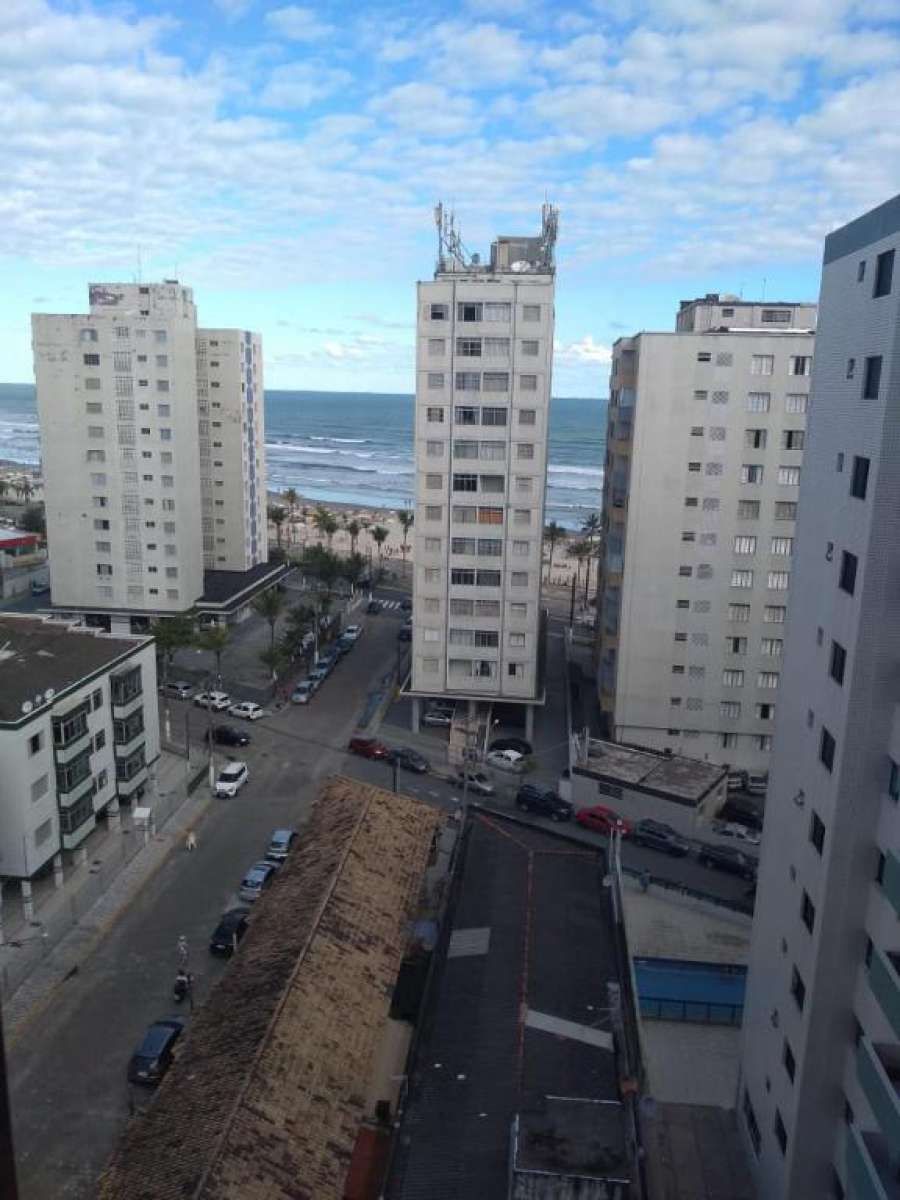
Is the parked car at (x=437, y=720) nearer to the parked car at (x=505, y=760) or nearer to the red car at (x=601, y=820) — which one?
the parked car at (x=505, y=760)

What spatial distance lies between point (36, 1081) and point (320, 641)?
44.1 metres

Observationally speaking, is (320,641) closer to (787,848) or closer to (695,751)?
(695,751)

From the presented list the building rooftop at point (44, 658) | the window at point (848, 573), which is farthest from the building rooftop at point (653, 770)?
the window at point (848, 573)

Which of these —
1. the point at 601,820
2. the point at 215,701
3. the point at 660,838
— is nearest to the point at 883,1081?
the point at 660,838

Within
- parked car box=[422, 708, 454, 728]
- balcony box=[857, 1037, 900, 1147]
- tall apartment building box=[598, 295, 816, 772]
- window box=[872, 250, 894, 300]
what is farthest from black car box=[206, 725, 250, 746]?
window box=[872, 250, 894, 300]

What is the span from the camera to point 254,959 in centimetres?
2714

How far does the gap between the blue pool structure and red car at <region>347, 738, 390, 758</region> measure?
21.0 meters

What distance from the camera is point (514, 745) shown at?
51344 millimetres

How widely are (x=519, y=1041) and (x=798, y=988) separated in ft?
25.8

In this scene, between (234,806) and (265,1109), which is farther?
(234,806)

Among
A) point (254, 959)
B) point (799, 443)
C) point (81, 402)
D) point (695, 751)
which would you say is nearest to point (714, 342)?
point (799, 443)

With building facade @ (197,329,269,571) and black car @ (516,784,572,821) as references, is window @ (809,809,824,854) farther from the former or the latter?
building facade @ (197,329,269,571)

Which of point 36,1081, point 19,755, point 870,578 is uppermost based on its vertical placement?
point 870,578

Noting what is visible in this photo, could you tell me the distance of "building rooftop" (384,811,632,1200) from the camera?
20.4 meters
